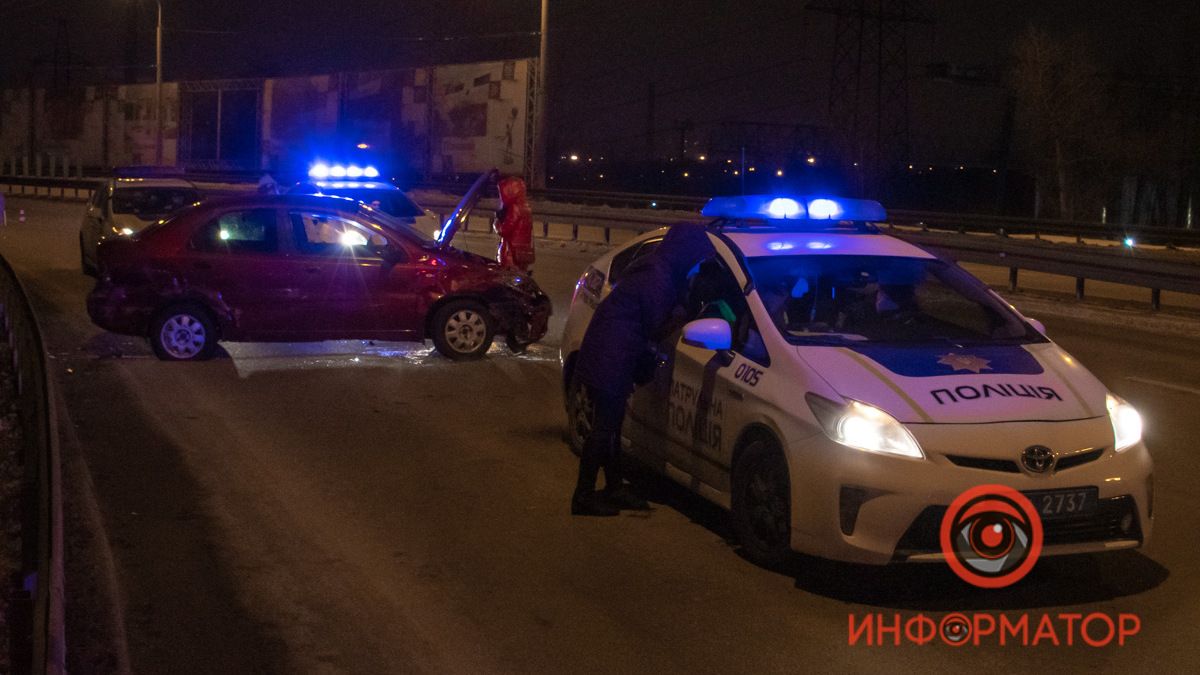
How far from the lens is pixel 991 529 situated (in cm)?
568

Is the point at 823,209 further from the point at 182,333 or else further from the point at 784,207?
the point at 182,333

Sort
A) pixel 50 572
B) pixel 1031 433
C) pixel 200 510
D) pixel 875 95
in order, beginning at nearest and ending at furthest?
pixel 50 572 < pixel 1031 433 < pixel 200 510 < pixel 875 95

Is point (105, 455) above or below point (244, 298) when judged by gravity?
below

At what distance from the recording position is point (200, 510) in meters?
7.27

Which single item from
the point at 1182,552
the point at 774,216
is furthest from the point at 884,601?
the point at 774,216

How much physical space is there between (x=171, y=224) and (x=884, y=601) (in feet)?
Answer: 27.3

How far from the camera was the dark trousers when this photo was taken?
7.04m

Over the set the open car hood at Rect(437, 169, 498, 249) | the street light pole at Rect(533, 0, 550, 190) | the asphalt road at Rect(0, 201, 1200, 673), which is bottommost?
the asphalt road at Rect(0, 201, 1200, 673)

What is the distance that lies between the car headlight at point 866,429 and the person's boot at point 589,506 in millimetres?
1800

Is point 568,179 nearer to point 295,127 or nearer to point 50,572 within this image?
point 295,127

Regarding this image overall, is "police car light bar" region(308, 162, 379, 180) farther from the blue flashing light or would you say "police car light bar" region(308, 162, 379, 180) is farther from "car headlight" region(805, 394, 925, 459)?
"car headlight" region(805, 394, 925, 459)

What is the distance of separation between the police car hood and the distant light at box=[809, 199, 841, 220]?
1.50 metres

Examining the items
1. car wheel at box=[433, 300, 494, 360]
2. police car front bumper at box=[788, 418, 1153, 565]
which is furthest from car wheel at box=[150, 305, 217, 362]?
police car front bumper at box=[788, 418, 1153, 565]

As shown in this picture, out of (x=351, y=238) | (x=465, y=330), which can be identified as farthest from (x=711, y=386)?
(x=351, y=238)
